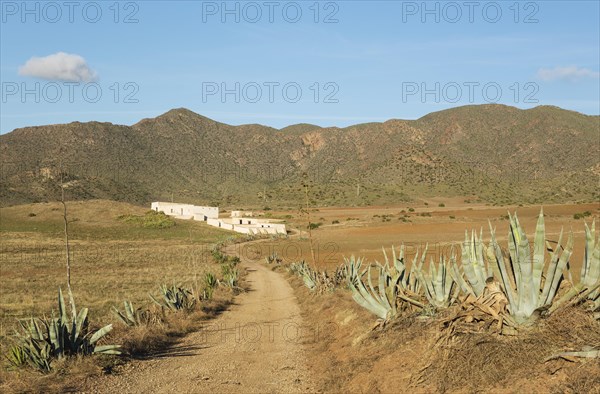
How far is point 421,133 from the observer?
120625mm

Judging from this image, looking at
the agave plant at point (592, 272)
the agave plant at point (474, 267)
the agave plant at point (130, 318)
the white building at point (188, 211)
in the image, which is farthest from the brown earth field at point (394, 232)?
the agave plant at point (592, 272)

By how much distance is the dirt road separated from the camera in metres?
7.21

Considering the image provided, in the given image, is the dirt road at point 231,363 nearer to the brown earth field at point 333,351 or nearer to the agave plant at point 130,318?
the brown earth field at point 333,351

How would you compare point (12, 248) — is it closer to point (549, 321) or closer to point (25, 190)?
point (549, 321)

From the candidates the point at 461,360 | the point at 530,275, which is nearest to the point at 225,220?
the point at 461,360

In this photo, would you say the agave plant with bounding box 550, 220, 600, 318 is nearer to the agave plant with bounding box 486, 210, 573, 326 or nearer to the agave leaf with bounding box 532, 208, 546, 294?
the agave plant with bounding box 486, 210, 573, 326

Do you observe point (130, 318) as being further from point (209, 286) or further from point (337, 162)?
point (337, 162)

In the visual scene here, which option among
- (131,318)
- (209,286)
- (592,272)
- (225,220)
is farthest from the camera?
(225,220)

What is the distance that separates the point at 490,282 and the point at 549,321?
84cm

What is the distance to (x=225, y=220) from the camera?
7031 cm

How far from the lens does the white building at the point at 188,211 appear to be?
74312 mm

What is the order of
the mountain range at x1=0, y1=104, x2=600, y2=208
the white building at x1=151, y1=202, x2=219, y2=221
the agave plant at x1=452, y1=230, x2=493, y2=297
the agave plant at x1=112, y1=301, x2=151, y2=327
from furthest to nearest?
the mountain range at x1=0, y1=104, x2=600, y2=208, the white building at x1=151, y1=202, x2=219, y2=221, the agave plant at x1=112, y1=301, x2=151, y2=327, the agave plant at x1=452, y1=230, x2=493, y2=297

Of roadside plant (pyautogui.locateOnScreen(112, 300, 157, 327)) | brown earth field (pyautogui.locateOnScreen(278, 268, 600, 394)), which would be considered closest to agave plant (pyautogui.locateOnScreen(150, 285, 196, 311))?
roadside plant (pyautogui.locateOnScreen(112, 300, 157, 327))

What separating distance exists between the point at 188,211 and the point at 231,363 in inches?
2736
